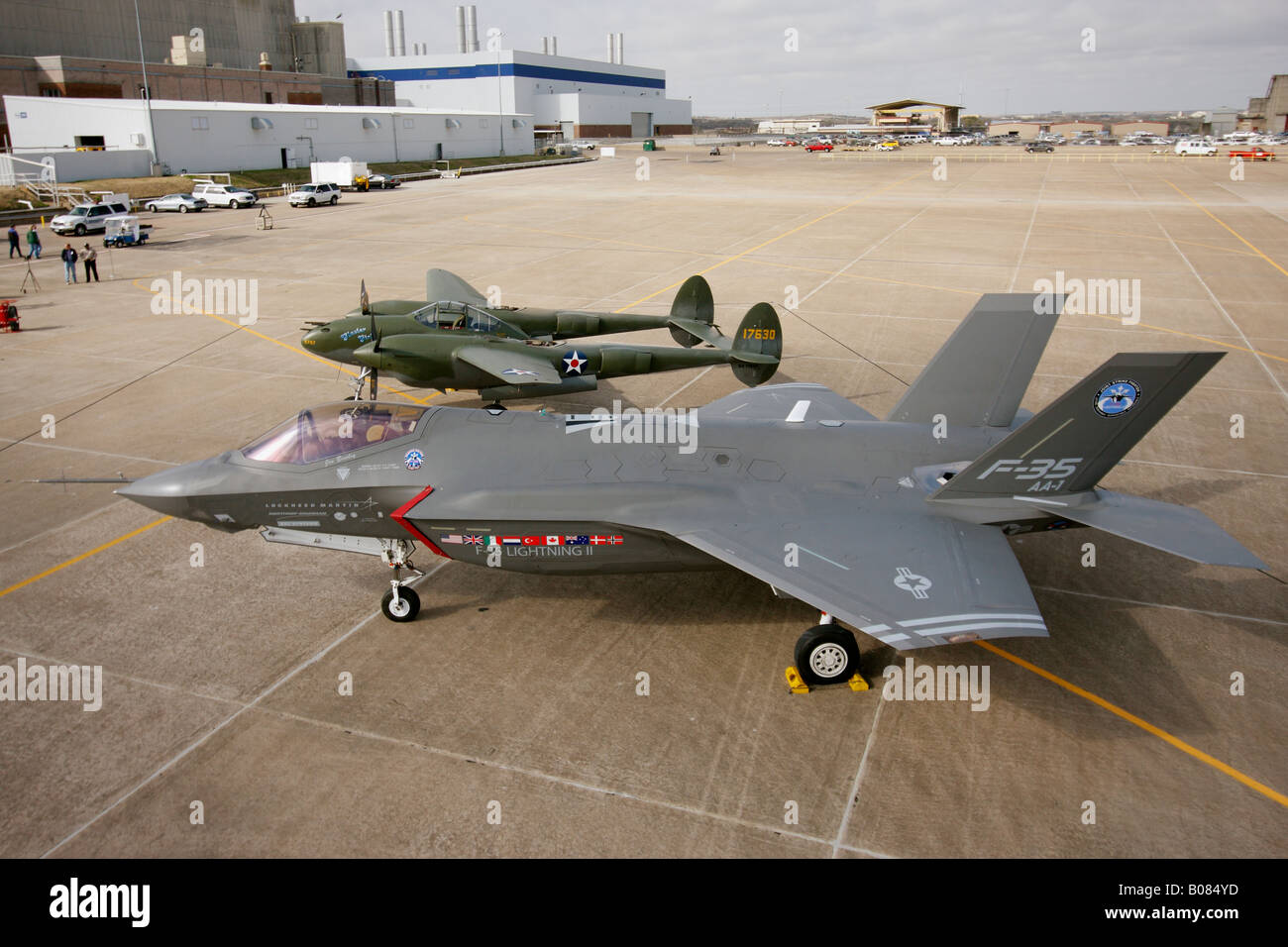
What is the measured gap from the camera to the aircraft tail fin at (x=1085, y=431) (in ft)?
29.0

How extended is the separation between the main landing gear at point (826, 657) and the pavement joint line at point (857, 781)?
0.49 meters

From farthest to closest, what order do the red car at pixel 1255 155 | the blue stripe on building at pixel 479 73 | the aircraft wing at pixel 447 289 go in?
the blue stripe on building at pixel 479 73 < the red car at pixel 1255 155 < the aircraft wing at pixel 447 289

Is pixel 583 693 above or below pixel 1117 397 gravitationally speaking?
below

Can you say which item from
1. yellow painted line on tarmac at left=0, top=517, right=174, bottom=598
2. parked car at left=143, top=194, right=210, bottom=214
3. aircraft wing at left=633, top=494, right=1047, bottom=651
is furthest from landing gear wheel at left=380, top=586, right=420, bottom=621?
parked car at left=143, top=194, right=210, bottom=214

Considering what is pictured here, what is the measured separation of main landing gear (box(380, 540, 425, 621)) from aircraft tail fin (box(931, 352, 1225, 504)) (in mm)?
6394

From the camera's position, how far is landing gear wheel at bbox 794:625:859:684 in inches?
351

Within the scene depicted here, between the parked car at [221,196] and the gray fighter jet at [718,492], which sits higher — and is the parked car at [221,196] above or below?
above

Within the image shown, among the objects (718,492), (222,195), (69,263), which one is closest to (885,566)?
(718,492)

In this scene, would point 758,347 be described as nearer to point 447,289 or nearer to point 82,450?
point 447,289

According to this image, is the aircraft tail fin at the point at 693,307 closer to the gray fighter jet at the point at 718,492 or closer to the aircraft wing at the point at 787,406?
the aircraft wing at the point at 787,406

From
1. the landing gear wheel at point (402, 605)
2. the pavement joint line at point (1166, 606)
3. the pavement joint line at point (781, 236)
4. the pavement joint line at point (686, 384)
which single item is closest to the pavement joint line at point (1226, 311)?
the pavement joint line at point (1166, 606)

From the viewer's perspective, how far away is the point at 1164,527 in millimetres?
9055

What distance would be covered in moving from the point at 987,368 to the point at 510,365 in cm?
829

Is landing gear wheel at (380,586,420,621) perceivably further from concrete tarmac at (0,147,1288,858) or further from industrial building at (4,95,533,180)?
industrial building at (4,95,533,180)
